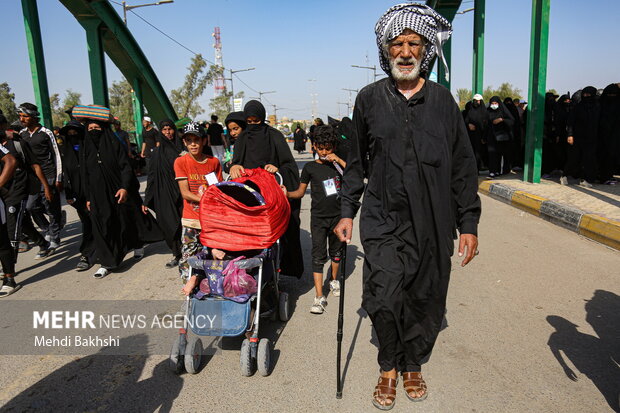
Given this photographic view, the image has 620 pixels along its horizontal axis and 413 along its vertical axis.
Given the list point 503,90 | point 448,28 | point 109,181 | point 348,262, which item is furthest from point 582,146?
point 503,90

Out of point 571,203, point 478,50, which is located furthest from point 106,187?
point 478,50

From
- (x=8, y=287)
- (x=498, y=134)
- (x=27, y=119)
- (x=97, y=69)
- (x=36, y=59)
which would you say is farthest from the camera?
(x=97, y=69)

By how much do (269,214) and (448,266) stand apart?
1.51 metres

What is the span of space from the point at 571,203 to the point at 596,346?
5283mm

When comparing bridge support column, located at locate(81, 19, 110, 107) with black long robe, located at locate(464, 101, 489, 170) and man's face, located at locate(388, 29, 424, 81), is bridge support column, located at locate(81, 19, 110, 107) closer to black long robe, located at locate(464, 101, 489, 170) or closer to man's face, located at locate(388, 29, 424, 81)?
black long robe, located at locate(464, 101, 489, 170)

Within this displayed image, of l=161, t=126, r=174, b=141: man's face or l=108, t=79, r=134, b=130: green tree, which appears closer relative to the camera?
l=161, t=126, r=174, b=141: man's face

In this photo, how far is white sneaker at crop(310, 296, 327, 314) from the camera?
405cm

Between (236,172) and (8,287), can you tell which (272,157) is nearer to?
(236,172)

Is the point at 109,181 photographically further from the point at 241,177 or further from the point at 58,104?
the point at 58,104

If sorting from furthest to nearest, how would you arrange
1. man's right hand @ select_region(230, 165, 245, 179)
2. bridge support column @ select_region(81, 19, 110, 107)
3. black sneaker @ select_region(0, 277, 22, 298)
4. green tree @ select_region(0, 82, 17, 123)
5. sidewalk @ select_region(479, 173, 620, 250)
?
green tree @ select_region(0, 82, 17, 123), bridge support column @ select_region(81, 19, 110, 107), sidewalk @ select_region(479, 173, 620, 250), black sneaker @ select_region(0, 277, 22, 298), man's right hand @ select_region(230, 165, 245, 179)

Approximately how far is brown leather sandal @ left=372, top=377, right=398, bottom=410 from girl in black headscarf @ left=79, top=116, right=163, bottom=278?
161 inches

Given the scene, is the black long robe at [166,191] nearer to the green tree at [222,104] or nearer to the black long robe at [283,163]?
the black long robe at [283,163]

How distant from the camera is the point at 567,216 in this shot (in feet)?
23.0

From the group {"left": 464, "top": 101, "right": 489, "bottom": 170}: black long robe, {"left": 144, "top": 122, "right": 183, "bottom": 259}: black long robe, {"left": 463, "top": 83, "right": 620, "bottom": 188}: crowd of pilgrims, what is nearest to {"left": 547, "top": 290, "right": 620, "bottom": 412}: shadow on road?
{"left": 144, "top": 122, "right": 183, "bottom": 259}: black long robe
